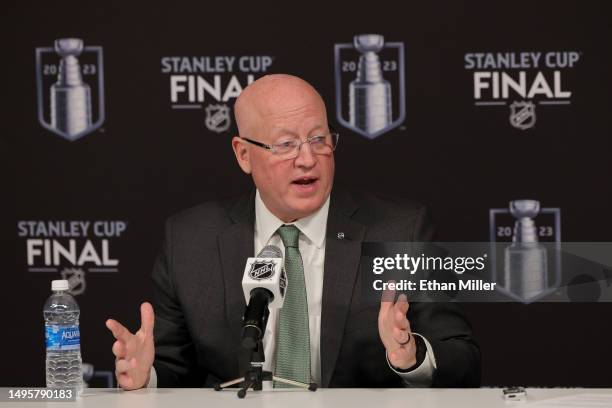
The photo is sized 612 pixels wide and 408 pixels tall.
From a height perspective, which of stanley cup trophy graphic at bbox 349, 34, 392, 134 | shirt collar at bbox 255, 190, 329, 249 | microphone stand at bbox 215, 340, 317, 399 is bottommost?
microphone stand at bbox 215, 340, 317, 399

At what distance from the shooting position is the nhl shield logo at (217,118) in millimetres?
4570

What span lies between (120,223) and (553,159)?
1940 millimetres

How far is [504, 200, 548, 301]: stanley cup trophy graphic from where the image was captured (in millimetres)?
4469

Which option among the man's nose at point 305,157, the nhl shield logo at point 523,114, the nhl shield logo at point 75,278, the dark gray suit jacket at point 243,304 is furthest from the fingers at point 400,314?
the nhl shield logo at point 75,278

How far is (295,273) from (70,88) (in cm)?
183

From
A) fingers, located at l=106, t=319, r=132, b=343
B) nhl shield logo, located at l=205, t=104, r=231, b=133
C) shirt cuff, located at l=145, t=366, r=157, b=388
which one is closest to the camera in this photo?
fingers, located at l=106, t=319, r=132, b=343

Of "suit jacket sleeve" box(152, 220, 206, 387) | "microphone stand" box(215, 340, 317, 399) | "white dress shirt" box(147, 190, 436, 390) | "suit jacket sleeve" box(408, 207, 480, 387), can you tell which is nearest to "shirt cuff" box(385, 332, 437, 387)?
"suit jacket sleeve" box(408, 207, 480, 387)

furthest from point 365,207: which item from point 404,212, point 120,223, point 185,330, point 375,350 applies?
point 120,223

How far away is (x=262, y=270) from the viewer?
277 centimetres

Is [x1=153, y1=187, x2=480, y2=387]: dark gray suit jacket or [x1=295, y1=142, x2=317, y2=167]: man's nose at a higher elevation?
[x1=295, y1=142, x2=317, y2=167]: man's nose

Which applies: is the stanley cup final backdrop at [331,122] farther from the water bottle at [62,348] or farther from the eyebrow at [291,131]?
the water bottle at [62,348]

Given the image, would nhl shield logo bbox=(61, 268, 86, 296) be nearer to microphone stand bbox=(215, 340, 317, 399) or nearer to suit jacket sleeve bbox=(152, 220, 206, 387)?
suit jacket sleeve bbox=(152, 220, 206, 387)

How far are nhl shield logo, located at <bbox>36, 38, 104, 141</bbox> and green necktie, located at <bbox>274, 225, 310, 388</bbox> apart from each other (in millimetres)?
1673

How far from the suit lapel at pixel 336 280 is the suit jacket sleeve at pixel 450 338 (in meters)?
0.23
